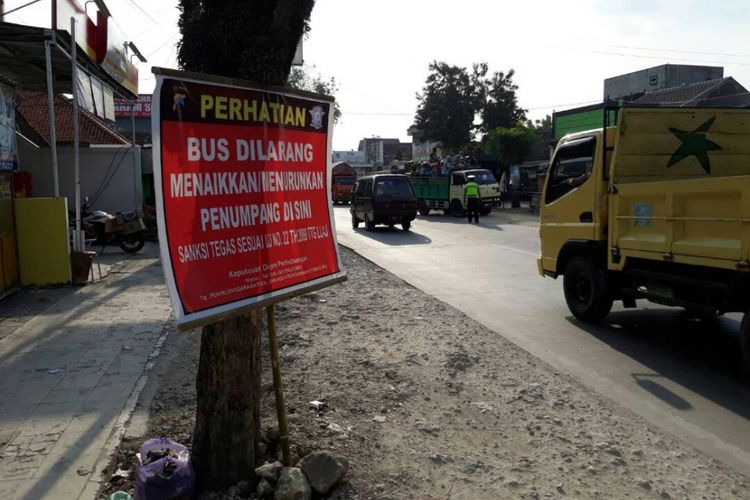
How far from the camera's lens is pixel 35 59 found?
1062 cm

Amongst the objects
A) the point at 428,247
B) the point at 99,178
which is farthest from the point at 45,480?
the point at 99,178

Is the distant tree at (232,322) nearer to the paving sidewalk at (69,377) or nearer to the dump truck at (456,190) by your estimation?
the paving sidewalk at (69,377)

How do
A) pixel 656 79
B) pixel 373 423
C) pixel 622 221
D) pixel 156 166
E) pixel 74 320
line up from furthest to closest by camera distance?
pixel 656 79 → pixel 74 320 → pixel 622 221 → pixel 373 423 → pixel 156 166

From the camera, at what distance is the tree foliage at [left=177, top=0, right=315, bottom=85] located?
338 cm

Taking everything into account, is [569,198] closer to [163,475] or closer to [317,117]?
[317,117]

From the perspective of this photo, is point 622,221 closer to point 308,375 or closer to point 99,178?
point 308,375

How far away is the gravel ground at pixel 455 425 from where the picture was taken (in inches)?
146

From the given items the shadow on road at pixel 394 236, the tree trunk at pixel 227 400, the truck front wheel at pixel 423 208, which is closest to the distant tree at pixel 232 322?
the tree trunk at pixel 227 400

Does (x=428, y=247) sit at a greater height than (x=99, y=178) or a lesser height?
lesser

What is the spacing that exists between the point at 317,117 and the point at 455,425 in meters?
2.36

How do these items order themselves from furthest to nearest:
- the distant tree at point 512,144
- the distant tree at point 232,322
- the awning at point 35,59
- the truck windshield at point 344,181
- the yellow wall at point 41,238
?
the truck windshield at point 344,181
the distant tree at point 512,144
the yellow wall at point 41,238
the awning at point 35,59
the distant tree at point 232,322

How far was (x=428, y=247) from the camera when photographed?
16.6 metres

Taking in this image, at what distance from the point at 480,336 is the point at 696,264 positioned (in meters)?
2.36

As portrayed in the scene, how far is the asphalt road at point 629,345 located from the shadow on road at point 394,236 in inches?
156
